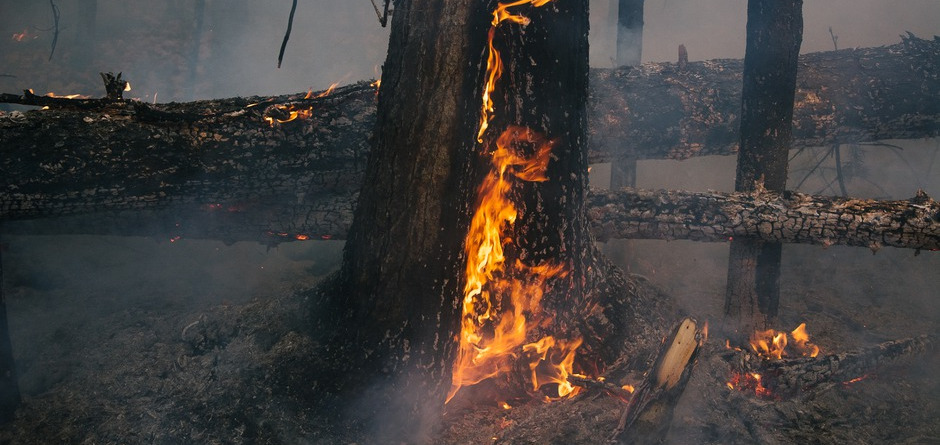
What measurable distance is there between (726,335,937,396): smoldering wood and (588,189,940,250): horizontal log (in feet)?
3.71

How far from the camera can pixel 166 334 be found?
6078 mm

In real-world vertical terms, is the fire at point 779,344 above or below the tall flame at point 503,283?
below

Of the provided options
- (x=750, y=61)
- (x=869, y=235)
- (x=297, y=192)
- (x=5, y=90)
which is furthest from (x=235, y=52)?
(x=869, y=235)

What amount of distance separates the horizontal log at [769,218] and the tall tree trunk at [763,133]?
0.37m

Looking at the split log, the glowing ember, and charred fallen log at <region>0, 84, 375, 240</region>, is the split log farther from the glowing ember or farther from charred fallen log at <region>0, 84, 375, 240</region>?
charred fallen log at <region>0, 84, 375, 240</region>

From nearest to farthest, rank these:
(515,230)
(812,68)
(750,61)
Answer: (515,230), (750,61), (812,68)

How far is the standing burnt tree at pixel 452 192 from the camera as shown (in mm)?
3795

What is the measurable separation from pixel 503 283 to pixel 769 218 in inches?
116

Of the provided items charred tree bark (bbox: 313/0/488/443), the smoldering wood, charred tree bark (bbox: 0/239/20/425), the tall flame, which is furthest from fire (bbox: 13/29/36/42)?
the smoldering wood

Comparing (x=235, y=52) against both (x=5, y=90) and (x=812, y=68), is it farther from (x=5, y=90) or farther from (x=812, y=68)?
(x=812, y=68)

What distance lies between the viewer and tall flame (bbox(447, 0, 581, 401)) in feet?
13.5

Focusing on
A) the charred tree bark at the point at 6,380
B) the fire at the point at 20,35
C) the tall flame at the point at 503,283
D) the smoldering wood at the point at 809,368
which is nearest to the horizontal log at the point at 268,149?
the charred tree bark at the point at 6,380

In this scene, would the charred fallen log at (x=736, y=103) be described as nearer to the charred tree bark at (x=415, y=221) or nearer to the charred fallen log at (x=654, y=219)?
the charred fallen log at (x=654, y=219)

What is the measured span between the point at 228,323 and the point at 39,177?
2.11 metres
